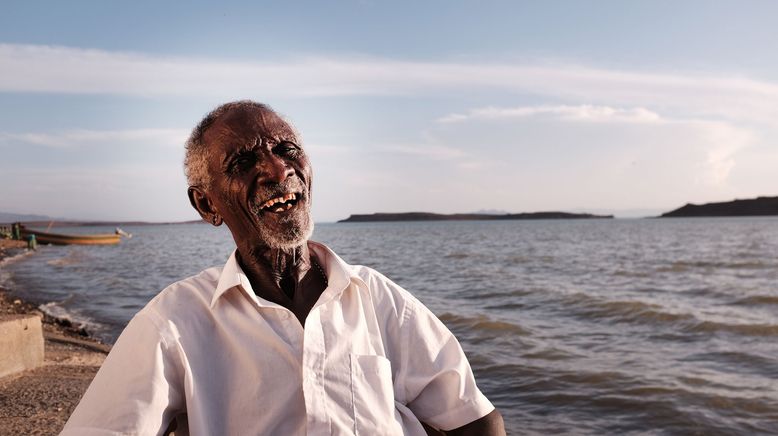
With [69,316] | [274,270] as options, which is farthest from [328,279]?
[69,316]

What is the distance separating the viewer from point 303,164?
2197 millimetres

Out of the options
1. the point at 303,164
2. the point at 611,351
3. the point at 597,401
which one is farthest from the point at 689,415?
the point at 303,164

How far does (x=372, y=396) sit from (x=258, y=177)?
750mm

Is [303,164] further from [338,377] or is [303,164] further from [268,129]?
[338,377]

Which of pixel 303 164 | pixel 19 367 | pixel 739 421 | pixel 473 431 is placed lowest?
pixel 739 421

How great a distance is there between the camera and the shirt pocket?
6.15 feet

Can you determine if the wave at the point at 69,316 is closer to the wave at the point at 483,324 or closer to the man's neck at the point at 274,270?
the wave at the point at 483,324

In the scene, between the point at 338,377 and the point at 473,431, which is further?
the point at 473,431

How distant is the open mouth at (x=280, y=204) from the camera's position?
212 centimetres

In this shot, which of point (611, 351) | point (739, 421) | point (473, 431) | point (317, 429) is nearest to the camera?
point (317, 429)

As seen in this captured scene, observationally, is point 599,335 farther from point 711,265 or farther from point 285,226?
point 711,265

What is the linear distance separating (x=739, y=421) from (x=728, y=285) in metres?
14.7

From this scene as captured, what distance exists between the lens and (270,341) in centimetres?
188

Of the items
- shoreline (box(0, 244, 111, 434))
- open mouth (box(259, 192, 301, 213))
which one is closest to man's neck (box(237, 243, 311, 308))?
A: open mouth (box(259, 192, 301, 213))
